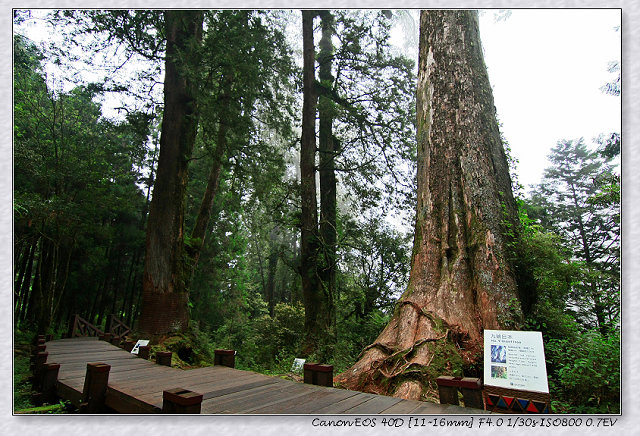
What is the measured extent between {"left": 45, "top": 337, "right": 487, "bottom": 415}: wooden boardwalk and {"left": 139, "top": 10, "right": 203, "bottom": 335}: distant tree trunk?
2404 millimetres

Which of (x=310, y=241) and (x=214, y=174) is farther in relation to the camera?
(x=214, y=174)

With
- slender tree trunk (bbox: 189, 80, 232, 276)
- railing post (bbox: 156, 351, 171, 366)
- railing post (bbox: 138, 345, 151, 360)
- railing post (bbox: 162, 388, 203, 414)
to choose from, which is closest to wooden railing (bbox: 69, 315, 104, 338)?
slender tree trunk (bbox: 189, 80, 232, 276)

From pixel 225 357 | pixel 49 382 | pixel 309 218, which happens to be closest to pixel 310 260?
pixel 309 218

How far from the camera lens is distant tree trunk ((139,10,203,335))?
6.80m

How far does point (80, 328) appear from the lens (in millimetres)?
8945

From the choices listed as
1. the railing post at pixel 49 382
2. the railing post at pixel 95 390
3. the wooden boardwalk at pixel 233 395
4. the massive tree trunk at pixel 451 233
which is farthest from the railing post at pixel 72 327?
the massive tree trunk at pixel 451 233

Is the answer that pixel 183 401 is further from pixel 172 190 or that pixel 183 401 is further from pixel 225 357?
pixel 172 190

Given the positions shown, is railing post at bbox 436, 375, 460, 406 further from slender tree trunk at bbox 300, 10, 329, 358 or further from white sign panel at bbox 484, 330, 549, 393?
slender tree trunk at bbox 300, 10, 329, 358

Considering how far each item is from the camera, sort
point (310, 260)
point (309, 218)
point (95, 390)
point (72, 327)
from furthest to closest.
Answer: point (72, 327), point (309, 218), point (310, 260), point (95, 390)

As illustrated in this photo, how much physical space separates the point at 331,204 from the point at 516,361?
7.54 meters

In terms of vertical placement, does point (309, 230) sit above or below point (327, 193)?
below

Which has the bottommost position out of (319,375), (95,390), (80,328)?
(80,328)

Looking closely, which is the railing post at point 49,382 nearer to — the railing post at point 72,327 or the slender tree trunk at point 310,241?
the slender tree trunk at point 310,241

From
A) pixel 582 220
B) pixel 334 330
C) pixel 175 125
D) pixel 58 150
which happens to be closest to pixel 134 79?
pixel 175 125
